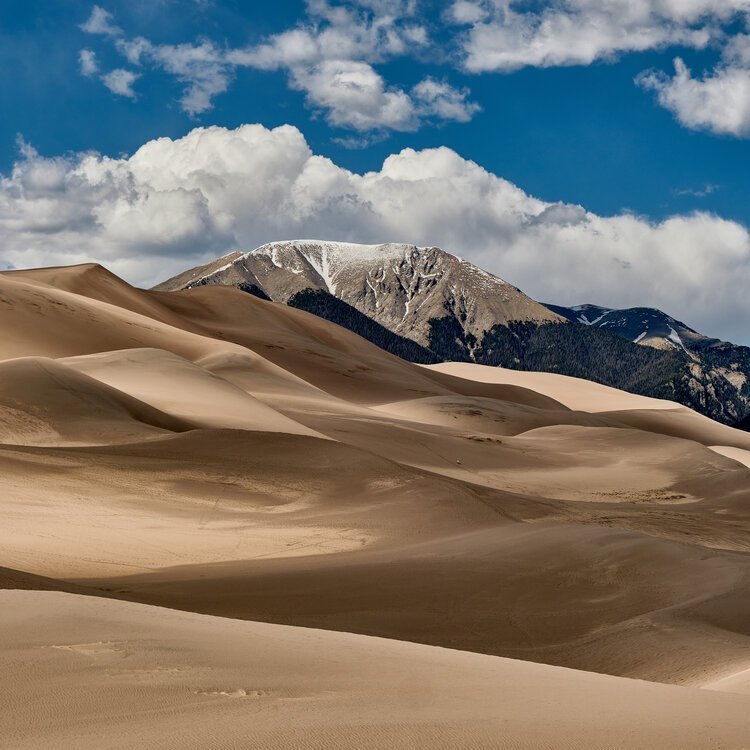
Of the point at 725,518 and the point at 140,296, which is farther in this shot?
the point at 140,296

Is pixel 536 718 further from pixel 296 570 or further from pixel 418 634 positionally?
pixel 296 570

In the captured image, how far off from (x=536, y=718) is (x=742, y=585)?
348 inches

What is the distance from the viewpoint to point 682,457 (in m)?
37.9

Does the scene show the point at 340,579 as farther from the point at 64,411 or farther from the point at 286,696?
the point at 64,411

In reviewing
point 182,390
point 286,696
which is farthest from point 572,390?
point 286,696

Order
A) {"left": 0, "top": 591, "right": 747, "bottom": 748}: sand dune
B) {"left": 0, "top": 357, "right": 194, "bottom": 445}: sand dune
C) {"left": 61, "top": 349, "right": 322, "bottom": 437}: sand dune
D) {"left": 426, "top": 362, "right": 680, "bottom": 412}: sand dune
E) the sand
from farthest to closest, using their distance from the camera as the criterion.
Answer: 1. {"left": 426, "top": 362, "right": 680, "bottom": 412}: sand dune
2. {"left": 61, "top": 349, "right": 322, "bottom": 437}: sand dune
3. {"left": 0, "top": 357, "right": 194, "bottom": 445}: sand dune
4. the sand
5. {"left": 0, "top": 591, "right": 747, "bottom": 748}: sand dune

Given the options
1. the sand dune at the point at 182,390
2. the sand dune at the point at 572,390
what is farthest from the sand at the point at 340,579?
the sand dune at the point at 572,390

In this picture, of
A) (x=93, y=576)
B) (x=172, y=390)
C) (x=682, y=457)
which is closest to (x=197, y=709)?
(x=93, y=576)

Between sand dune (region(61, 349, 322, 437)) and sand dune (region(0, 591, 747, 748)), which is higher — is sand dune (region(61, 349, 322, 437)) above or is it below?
above

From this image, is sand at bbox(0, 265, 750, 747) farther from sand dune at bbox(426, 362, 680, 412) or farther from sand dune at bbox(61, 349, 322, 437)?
sand dune at bbox(426, 362, 680, 412)

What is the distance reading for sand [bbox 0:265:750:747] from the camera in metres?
5.19

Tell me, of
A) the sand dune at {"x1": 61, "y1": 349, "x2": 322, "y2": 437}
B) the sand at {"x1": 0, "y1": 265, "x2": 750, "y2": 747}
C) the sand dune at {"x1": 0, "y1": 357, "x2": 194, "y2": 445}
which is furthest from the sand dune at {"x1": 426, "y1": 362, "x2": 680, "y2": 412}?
the sand dune at {"x1": 0, "y1": 357, "x2": 194, "y2": 445}

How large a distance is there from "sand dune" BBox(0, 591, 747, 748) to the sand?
2 centimetres

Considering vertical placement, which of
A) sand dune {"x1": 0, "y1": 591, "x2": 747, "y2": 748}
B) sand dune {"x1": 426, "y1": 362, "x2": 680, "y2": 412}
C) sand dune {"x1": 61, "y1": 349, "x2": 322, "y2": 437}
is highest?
sand dune {"x1": 426, "y1": 362, "x2": 680, "y2": 412}
